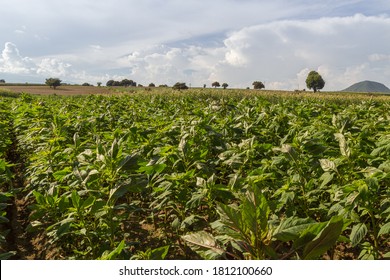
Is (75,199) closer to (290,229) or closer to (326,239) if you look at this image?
(290,229)

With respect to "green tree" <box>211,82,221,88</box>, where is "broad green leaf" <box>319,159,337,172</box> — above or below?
below

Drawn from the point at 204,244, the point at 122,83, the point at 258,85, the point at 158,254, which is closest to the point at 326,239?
the point at 204,244

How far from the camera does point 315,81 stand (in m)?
94.2

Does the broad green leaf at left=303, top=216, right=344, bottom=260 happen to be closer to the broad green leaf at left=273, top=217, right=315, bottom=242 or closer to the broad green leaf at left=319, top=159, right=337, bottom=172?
the broad green leaf at left=273, top=217, right=315, bottom=242

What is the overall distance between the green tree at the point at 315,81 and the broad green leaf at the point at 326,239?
100255mm

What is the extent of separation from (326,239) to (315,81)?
10072 centimetres

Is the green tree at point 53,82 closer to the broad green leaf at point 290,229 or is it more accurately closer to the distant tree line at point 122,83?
the distant tree line at point 122,83

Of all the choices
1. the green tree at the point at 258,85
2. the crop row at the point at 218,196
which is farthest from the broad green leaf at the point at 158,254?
the green tree at the point at 258,85

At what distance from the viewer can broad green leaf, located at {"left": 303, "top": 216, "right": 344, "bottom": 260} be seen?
1.42 m

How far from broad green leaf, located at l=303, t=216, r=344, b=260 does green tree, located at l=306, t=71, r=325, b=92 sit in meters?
100

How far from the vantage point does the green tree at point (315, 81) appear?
309 feet

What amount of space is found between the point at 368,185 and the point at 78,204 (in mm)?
2222

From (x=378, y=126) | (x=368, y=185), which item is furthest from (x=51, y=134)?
(x=378, y=126)

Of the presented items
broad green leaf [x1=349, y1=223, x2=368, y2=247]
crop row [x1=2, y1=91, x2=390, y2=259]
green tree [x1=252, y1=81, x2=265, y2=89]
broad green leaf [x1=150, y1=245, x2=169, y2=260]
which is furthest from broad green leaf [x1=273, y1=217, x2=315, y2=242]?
green tree [x1=252, y1=81, x2=265, y2=89]
